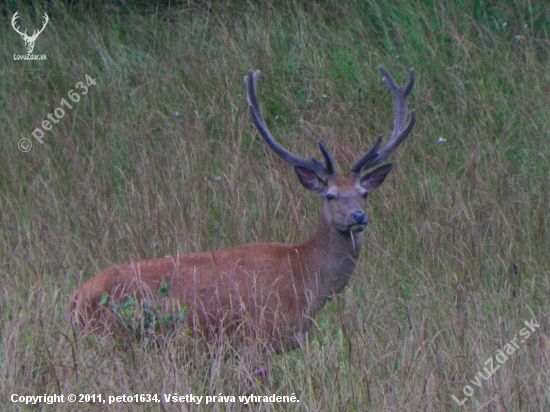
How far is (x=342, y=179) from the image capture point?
16.6ft

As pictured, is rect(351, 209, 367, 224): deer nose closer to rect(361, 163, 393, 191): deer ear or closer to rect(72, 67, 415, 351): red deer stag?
rect(72, 67, 415, 351): red deer stag

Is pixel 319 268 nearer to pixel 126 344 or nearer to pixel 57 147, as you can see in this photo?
pixel 126 344

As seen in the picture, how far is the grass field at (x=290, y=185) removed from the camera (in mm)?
3744

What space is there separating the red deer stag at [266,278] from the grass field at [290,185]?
0.50 ft

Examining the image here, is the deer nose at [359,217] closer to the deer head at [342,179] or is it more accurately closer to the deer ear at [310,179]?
the deer head at [342,179]

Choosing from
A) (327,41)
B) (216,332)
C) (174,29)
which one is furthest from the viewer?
(174,29)

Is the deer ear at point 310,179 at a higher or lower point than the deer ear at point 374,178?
higher

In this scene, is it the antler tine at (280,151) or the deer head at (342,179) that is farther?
the antler tine at (280,151)

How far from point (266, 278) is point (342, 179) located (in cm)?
78

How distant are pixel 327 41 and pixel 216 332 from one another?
4.52 metres

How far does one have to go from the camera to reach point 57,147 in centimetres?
738

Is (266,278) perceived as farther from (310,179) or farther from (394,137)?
(394,137)

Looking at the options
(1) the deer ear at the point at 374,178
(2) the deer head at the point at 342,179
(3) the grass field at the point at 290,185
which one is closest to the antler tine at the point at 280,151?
(2) the deer head at the point at 342,179

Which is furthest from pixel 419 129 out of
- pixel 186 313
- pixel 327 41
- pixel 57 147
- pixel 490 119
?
pixel 186 313
